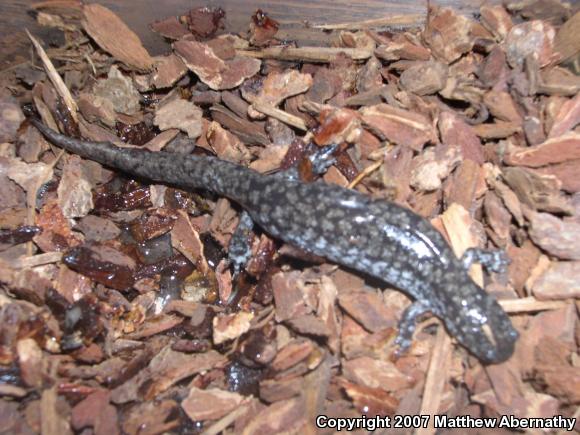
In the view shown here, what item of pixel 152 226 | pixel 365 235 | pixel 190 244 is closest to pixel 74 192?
pixel 152 226

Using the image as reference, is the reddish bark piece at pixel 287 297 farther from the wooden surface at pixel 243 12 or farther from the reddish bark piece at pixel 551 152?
the wooden surface at pixel 243 12

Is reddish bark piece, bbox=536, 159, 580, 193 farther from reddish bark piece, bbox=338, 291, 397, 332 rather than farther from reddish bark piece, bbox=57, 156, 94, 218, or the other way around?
reddish bark piece, bbox=57, 156, 94, 218

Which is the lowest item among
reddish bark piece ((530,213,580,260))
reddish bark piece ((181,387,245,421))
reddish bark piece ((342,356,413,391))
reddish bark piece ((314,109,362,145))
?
reddish bark piece ((181,387,245,421))

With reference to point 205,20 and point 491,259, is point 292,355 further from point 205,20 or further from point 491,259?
point 205,20

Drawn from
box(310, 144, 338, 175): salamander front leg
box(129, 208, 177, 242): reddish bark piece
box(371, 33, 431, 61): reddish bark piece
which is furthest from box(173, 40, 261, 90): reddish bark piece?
box(129, 208, 177, 242): reddish bark piece

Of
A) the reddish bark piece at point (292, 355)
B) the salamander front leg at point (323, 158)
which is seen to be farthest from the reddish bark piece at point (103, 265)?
the salamander front leg at point (323, 158)

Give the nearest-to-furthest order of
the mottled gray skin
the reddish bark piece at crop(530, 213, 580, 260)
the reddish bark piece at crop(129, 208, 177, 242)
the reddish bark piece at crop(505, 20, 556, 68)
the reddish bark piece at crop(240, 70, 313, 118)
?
the reddish bark piece at crop(530, 213, 580, 260), the mottled gray skin, the reddish bark piece at crop(505, 20, 556, 68), the reddish bark piece at crop(240, 70, 313, 118), the reddish bark piece at crop(129, 208, 177, 242)
